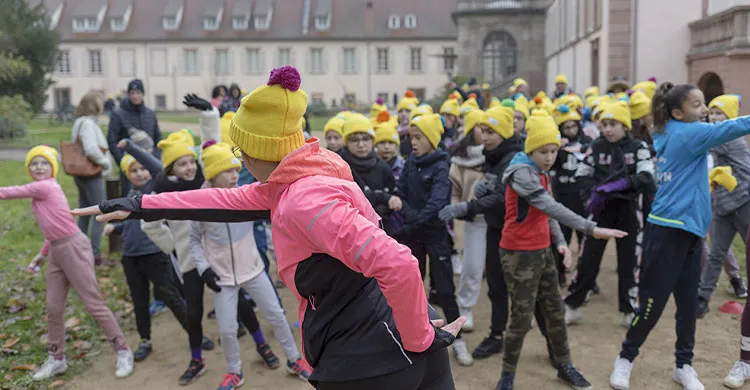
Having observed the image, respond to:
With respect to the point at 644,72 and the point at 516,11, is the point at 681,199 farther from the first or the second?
the point at 516,11

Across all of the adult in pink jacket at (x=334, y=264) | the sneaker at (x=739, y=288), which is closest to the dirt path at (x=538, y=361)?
the sneaker at (x=739, y=288)

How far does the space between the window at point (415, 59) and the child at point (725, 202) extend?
5352 cm

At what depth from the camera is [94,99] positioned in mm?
8469

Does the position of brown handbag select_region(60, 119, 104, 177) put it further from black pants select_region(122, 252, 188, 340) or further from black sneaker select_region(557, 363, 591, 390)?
black sneaker select_region(557, 363, 591, 390)

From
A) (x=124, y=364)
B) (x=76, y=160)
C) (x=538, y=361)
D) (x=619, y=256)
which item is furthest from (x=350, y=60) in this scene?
(x=538, y=361)

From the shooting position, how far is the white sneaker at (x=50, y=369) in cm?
547

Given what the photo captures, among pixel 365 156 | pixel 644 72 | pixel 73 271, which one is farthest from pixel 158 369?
pixel 644 72

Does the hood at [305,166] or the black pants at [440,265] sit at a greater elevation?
the hood at [305,166]

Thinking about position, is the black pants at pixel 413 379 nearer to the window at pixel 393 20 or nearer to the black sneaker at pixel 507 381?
the black sneaker at pixel 507 381

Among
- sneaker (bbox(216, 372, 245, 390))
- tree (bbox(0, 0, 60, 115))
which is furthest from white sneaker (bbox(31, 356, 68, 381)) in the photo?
tree (bbox(0, 0, 60, 115))

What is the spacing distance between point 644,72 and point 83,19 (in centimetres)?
5251

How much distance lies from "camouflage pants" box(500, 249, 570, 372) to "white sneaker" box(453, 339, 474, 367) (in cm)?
66

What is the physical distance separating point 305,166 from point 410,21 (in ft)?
191

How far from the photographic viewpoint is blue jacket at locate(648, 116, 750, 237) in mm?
4512
